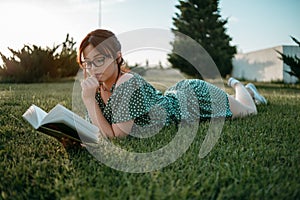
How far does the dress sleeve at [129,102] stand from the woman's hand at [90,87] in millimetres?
111

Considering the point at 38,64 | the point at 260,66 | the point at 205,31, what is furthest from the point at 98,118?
the point at 205,31

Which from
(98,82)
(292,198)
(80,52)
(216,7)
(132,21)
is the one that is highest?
(216,7)

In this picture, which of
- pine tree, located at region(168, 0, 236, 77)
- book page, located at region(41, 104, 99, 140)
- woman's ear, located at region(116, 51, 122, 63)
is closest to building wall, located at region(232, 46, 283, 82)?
pine tree, located at region(168, 0, 236, 77)

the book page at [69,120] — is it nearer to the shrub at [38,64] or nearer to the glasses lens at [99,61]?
the glasses lens at [99,61]

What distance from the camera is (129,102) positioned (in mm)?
1689

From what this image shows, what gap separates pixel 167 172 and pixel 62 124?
0.47 meters

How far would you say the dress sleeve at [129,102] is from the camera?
5.49ft

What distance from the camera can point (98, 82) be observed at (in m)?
1.68

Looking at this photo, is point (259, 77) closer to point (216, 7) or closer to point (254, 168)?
point (216, 7)

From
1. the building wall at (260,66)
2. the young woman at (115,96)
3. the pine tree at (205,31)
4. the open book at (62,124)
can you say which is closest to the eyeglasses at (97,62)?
the young woman at (115,96)

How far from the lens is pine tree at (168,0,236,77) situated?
10.5 metres

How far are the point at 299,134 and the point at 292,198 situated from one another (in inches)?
32.5

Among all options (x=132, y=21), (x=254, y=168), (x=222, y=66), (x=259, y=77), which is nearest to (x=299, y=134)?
(x=254, y=168)

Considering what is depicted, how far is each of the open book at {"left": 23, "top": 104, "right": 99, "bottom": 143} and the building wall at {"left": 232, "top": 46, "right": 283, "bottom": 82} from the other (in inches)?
289
